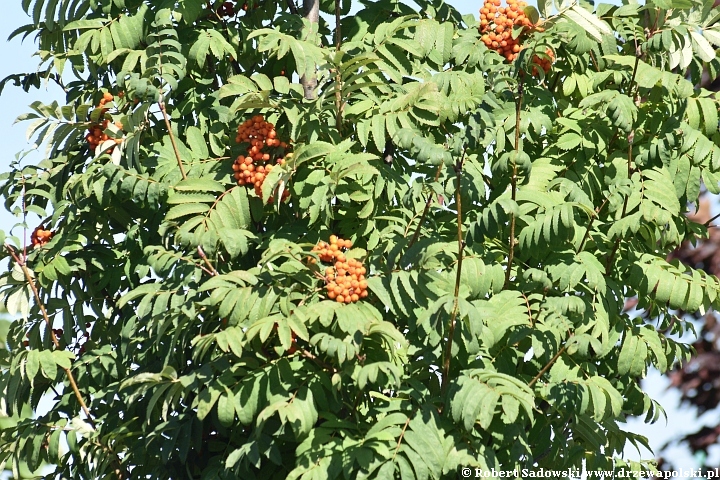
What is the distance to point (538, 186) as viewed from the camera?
4.18m

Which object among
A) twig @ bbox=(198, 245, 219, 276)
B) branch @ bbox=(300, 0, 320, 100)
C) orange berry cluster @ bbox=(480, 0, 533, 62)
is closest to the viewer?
twig @ bbox=(198, 245, 219, 276)

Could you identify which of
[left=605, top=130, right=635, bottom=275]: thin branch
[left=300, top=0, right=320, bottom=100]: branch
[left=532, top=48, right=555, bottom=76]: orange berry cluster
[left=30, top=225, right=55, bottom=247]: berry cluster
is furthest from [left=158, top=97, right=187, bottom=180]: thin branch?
[left=605, top=130, right=635, bottom=275]: thin branch

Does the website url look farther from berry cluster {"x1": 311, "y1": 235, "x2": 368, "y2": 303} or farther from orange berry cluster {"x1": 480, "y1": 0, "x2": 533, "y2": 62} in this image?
orange berry cluster {"x1": 480, "y1": 0, "x2": 533, "y2": 62}

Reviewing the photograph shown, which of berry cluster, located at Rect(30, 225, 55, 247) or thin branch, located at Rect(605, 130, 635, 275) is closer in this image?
thin branch, located at Rect(605, 130, 635, 275)

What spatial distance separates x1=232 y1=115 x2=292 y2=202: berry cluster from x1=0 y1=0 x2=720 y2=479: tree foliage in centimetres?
6

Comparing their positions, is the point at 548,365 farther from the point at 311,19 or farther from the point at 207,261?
the point at 311,19

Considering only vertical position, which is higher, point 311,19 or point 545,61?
point 311,19

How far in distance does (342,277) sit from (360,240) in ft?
1.77

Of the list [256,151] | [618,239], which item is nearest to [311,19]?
[256,151]

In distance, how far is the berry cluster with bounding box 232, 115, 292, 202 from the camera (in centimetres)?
417

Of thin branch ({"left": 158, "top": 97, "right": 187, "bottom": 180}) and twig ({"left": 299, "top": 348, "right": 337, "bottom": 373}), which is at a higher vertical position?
thin branch ({"left": 158, "top": 97, "right": 187, "bottom": 180})

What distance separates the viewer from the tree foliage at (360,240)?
368cm

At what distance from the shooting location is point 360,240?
425 cm

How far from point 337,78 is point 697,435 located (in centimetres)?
469
